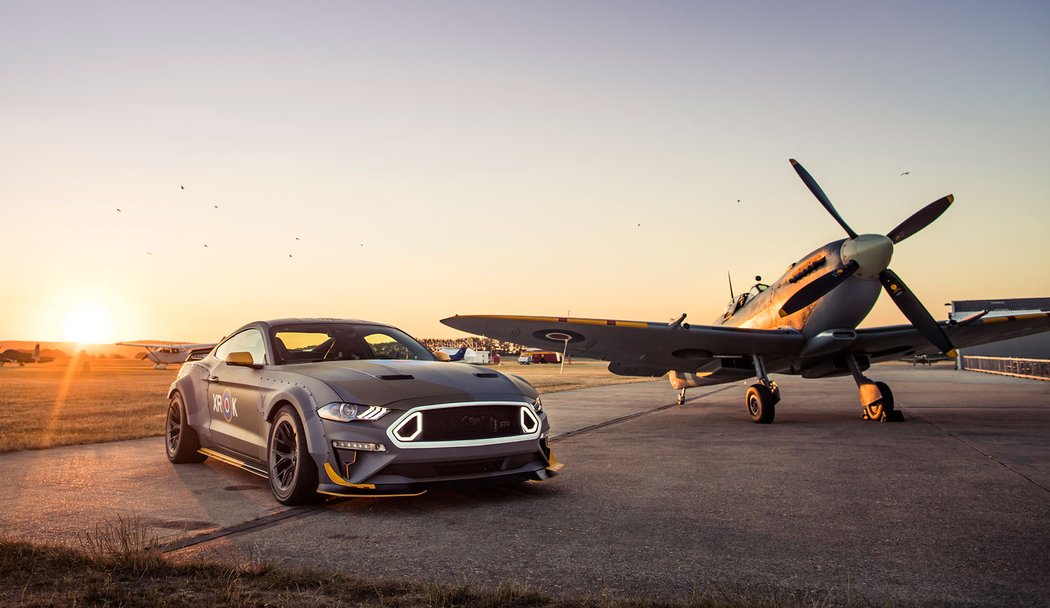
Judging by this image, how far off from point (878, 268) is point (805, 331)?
188cm

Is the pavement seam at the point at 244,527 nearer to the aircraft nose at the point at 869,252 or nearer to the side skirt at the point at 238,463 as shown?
the side skirt at the point at 238,463

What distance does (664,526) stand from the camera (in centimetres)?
456

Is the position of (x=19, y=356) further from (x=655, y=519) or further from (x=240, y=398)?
(x=655, y=519)

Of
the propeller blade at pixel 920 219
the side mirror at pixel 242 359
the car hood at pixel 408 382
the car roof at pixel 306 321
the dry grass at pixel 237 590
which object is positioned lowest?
the dry grass at pixel 237 590

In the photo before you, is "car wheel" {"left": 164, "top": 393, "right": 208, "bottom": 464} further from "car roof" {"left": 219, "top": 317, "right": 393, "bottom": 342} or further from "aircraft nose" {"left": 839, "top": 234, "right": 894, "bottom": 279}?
"aircraft nose" {"left": 839, "top": 234, "right": 894, "bottom": 279}

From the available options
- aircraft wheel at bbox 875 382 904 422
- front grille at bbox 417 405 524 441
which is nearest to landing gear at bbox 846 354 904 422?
aircraft wheel at bbox 875 382 904 422

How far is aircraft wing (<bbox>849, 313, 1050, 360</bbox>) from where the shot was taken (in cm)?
1401

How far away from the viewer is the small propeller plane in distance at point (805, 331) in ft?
40.8

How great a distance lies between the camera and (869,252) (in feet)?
40.6

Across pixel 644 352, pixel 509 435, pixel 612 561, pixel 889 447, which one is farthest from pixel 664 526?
pixel 644 352

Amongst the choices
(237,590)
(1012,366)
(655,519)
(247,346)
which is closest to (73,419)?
(247,346)

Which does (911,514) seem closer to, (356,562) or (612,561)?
(612,561)

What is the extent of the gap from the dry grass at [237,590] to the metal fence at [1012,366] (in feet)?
114

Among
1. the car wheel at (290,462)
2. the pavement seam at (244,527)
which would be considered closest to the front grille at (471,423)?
the car wheel at (290,462)
